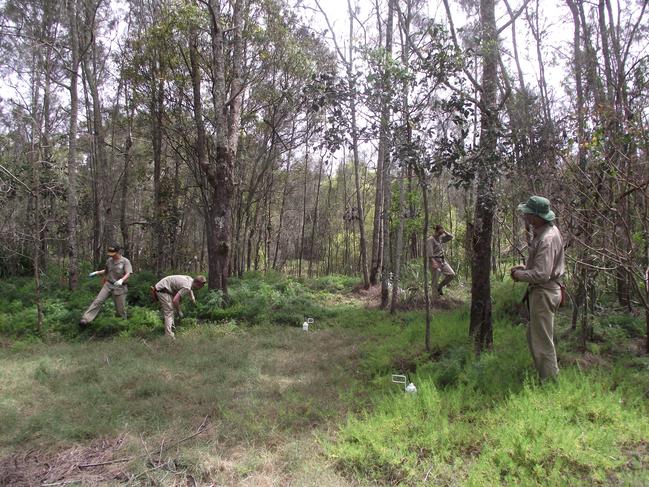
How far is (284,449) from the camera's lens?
3.42 meters

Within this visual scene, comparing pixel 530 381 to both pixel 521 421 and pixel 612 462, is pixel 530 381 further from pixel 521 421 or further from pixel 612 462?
pixel 612 462

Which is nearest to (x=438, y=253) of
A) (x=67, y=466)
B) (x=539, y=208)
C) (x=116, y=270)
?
(x=539, y=208)

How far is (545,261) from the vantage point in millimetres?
3666

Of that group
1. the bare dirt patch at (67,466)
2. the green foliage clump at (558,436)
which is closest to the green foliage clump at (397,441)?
the green foliage clump at (558,436)

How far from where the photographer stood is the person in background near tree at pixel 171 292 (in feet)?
23.5

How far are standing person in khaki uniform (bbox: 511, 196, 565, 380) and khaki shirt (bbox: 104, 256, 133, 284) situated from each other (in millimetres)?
6566

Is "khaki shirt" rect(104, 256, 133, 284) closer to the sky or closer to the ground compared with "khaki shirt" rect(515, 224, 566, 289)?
closer to the ground

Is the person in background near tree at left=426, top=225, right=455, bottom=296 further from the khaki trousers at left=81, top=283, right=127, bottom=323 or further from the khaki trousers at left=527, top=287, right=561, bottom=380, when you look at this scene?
the khaki trousers at left=81, top=283, right=127, bottom=323

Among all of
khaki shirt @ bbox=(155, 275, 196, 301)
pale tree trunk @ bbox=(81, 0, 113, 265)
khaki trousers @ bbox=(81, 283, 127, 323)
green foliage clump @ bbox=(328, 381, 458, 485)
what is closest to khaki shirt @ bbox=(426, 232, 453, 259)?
khaki shirt @ bbox=(155, 275, 196, 301)

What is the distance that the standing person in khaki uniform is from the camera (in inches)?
146

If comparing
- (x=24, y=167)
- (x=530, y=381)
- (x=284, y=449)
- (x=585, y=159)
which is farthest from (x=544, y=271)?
(x=24, y=167)

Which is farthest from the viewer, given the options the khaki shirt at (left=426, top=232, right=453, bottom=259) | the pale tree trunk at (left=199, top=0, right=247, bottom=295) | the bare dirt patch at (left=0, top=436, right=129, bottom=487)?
the khaki shirt at (left=426, top=232, right=453, bottom=259)

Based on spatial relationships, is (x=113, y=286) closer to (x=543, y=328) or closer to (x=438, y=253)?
(x=438, y=253)

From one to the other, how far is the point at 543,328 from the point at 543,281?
453mm
